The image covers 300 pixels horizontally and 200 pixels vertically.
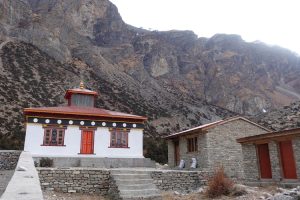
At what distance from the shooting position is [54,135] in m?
21.5

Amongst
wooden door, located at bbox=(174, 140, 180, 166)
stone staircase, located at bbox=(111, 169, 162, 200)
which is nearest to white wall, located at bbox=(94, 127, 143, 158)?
wooden door, located at bbox=(174, 140, 180, 166)

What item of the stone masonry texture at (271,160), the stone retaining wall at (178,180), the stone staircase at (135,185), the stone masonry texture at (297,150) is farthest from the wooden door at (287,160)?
the stone staircase at (135,185)

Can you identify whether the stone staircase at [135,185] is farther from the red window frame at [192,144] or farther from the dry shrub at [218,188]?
the red window frame at [192,144]

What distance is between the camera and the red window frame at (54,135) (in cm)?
2123

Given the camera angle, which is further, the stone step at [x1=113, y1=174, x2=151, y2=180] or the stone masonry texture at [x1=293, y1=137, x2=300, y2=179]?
the stone masonry texture at [x1=293, y1=137, x2=300, y2=179]

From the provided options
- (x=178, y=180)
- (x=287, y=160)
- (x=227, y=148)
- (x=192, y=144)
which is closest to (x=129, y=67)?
(x=192, y=144)

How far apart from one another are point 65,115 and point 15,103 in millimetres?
26450

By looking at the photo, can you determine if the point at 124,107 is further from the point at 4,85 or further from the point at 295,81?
the point at 295,81

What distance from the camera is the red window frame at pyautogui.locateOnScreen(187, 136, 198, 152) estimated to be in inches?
837

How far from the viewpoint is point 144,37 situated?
3885 inches

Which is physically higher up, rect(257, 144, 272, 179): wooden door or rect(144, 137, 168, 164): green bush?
rect(144, 137, 168, 164): green bush

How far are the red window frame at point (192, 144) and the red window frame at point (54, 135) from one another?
8.76 meters

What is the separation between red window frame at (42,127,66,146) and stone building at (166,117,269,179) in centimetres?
858

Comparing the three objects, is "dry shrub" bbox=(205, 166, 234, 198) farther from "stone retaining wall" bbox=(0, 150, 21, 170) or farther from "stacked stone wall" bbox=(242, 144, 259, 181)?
"stone retaining wall" bbox=(0, 150, 21, 170)
